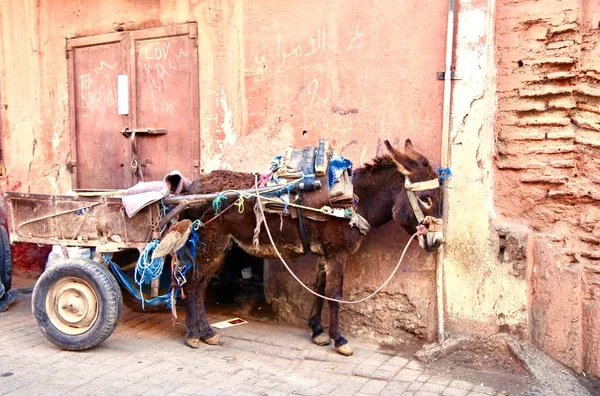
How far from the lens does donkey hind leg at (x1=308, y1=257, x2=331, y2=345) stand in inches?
182

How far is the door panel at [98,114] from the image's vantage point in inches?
240

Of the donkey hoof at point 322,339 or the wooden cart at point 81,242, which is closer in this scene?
the wooden cart at point 81,242

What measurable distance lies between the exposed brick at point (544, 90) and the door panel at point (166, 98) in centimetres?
321

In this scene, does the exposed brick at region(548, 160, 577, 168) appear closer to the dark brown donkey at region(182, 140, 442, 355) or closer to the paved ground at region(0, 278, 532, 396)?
the dark brown donkey at region(182, 140, 442, 355)

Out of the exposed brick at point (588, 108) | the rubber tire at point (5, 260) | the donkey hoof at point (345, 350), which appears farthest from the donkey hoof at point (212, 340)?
the exposed brick at point (588, 108)

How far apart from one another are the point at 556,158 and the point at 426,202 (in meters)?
1.10

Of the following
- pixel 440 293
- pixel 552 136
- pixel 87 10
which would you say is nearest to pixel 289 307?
pixel 440 293

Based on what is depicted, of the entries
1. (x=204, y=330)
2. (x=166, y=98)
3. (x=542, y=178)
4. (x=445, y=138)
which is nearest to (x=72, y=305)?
(x=204, y=330)

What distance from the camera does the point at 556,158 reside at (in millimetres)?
4211

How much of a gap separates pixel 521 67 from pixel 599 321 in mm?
2065

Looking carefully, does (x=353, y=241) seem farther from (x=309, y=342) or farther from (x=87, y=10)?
(x=87, y=10)

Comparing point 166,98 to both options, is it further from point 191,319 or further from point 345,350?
point 345,350

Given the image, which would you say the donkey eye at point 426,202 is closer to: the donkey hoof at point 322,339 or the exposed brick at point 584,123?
the exposed brick at point 584,123

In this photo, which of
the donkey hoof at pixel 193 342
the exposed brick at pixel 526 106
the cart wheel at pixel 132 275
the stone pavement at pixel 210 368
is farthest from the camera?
the cart wheel at pixel 132 275
